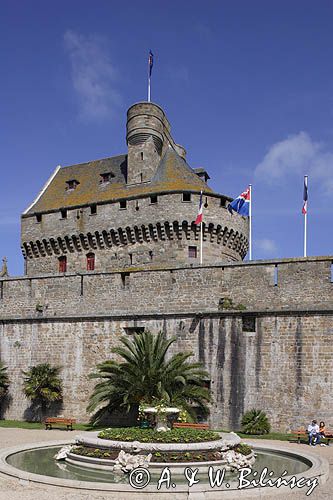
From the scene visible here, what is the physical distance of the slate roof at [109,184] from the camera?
31441 millimetres

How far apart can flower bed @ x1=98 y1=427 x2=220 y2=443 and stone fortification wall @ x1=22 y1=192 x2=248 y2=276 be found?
56.8ft

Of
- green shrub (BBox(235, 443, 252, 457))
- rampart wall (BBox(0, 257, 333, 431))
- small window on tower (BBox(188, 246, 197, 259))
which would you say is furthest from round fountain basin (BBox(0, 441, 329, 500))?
small window on tower (BBox(188, 246, 197, 259))

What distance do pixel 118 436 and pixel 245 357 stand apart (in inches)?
308

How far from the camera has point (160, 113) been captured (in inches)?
1321

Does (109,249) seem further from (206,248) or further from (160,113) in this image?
(160,113)

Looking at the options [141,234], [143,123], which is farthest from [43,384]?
[143,123]

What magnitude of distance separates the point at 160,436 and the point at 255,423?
678 centimetres

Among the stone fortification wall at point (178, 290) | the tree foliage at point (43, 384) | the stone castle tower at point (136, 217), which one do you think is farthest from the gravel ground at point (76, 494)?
the stone castle tower at point (136, 217)

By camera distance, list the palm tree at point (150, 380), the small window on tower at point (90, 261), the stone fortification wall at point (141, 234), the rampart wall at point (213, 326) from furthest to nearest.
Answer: the small window on tower at point (90, 261) < the stone fortification wall at point (141, 234) < the rampart wall at point (213, 326) < the palm tree at point (150, 380)

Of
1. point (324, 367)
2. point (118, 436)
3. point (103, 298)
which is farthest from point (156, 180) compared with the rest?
point (118, 436)

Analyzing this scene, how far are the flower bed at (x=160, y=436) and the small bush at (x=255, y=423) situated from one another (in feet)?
18.2

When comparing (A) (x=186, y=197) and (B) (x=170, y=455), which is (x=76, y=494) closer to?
(B) (x=170, y=455)

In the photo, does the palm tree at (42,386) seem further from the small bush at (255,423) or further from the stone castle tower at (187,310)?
the small bush at (255,423)

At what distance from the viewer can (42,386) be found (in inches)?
829
